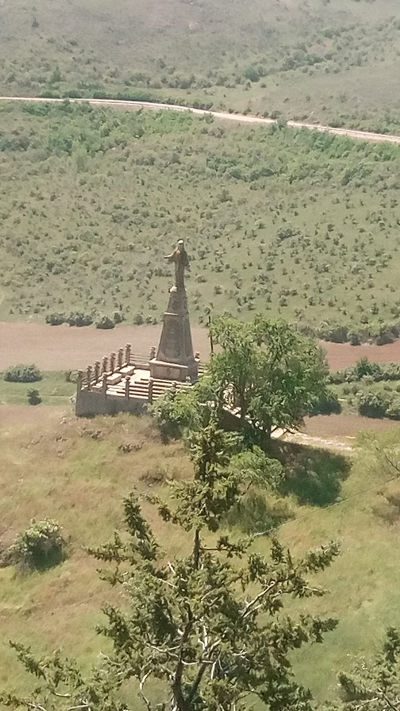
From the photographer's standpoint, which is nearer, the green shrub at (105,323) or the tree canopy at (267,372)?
the tree canopy at (267,372)

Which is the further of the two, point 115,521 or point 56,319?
point 56,319

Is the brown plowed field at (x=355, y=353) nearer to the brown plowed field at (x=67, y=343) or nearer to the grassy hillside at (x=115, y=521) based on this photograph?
the brown plowed field at (x=67, y=343)

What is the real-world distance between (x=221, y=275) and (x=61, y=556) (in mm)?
40009

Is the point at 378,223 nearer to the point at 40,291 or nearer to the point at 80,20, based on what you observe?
the point at 40,291

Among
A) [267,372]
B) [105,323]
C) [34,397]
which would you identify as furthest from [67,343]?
[267,372]

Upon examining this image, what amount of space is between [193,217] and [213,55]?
5258 cm

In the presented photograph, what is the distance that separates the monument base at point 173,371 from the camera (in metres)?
37.8

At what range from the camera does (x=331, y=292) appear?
65312 millimetres

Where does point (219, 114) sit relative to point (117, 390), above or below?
above

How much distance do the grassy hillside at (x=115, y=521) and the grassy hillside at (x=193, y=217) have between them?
27.0 m

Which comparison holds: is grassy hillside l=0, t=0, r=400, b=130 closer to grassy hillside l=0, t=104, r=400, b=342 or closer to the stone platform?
grassy hillside l=0, t=104, r=400, b=342

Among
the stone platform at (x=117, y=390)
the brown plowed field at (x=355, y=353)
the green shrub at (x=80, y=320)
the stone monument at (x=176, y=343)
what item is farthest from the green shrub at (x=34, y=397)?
the stone monument at (x=176, y=343)

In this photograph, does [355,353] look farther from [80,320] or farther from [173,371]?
[173,371]

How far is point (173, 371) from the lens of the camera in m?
37.9
